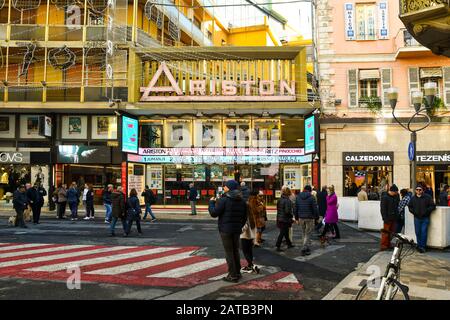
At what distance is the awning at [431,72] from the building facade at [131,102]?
640 cm

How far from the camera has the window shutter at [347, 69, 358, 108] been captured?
23.1 metres

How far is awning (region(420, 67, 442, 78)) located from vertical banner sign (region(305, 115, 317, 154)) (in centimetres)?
649

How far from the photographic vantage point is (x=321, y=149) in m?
23.1

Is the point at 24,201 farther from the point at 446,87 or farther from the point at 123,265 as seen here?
the point at 446,87

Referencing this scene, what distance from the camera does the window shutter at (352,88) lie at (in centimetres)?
2312

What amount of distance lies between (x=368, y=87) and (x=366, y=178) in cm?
519

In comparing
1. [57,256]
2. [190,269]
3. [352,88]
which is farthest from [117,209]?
[352,88]

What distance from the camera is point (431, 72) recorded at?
22703 millimetres

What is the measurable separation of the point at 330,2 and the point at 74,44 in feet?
49.7

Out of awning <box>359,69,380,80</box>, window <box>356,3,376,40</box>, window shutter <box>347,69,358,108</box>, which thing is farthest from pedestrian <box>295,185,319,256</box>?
window <box>356,3,376,40</box>

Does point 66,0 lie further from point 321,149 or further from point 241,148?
point 321,149

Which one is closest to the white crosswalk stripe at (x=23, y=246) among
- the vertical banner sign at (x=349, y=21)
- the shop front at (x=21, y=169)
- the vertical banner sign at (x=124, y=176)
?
the vertical banner sign at (x=124, y=176)

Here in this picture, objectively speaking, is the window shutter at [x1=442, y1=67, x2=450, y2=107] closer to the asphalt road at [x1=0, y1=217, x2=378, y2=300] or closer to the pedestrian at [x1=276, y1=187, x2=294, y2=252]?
the asphalt road at [x1=0, y1=217, x2=378, y2=300]
